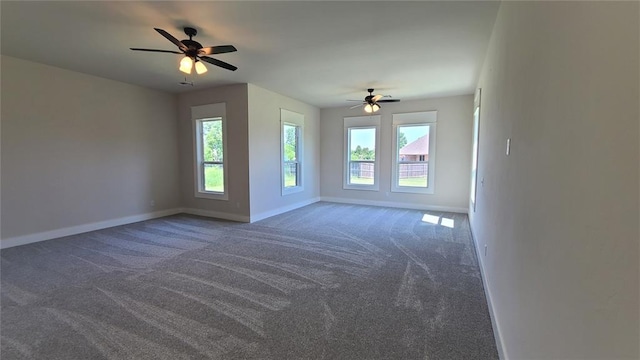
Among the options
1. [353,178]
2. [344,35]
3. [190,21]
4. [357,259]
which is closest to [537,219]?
[357,259]

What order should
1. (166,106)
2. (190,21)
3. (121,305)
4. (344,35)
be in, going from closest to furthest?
(121,305), (190,21), (344,35), (166,106)

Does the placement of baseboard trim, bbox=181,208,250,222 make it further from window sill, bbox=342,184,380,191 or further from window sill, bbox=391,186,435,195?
window sill, bbox=391,186,435,195

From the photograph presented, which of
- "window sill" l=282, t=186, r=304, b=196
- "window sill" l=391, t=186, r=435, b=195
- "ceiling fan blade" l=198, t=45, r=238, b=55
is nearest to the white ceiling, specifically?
"ceiling fan blade" l=198, t=45, r=238, b=55

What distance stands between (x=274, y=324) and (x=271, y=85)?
444 centimetres

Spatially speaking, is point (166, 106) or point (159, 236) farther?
point (166, 106)

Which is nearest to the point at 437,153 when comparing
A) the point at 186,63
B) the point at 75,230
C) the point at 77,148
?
the point at 186,63

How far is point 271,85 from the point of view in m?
5.46

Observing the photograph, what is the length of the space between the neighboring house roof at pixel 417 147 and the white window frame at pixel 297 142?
8.33 feet

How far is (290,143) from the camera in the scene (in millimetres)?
6828

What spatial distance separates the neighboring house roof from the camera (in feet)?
21.9

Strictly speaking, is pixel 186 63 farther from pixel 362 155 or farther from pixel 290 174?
pixel 362 155

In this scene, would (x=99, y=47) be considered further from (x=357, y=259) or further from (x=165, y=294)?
(x=357, y=259)

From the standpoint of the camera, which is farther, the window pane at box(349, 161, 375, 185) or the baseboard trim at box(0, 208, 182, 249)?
the window pane at box(349, 161, 375, 185)

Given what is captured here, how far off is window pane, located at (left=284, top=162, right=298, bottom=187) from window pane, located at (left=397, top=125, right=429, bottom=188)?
2.59 meters
